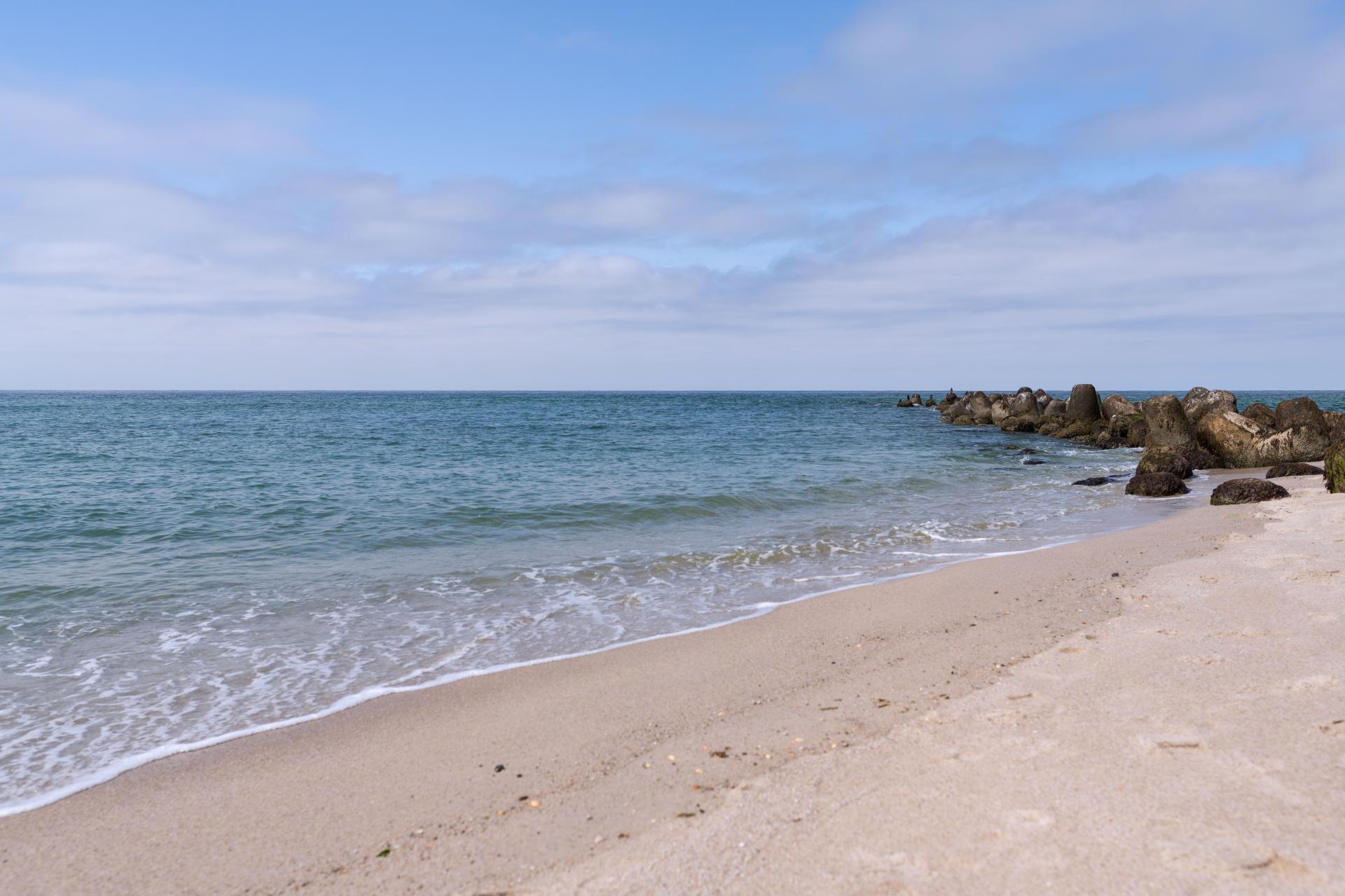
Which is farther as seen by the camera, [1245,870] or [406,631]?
[406,631]

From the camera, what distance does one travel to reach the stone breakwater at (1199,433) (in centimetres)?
1659

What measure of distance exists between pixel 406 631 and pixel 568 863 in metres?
4.75

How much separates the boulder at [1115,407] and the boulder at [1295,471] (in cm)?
1706

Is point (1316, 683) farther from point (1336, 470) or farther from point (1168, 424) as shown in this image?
point (1168, 424)

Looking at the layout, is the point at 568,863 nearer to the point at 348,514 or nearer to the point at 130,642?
the point at 130,642

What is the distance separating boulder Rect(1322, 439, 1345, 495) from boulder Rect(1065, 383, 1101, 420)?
2334 centimetres

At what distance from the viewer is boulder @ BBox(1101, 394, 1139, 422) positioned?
112 feet

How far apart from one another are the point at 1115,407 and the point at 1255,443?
590 inches

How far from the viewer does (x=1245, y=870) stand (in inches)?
106

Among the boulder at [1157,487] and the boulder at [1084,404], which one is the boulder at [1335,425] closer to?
the boulder at [1157,487]

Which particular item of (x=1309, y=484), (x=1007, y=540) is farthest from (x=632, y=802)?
(x=1309, y=484)

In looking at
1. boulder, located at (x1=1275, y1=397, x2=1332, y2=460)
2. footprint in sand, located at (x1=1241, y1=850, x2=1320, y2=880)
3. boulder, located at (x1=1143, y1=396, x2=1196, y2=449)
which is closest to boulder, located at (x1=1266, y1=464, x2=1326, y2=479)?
boulder, located at (x1=1275, y1=397, x2=1332, y2=460)

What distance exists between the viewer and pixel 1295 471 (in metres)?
16.9

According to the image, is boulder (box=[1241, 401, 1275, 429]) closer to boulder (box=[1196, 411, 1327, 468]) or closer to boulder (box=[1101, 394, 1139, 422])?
boulder (box=[1196, 411, 1327, 468])
